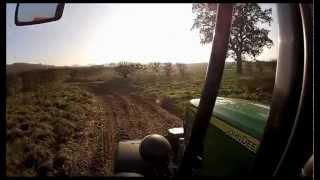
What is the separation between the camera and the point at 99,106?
36.9 meters

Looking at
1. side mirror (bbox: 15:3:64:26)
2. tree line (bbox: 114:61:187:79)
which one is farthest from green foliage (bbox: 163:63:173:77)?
side mirror (bbox: 15:3:64:26)

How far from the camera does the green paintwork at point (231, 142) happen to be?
204cm

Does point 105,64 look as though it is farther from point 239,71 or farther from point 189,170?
point 189,170

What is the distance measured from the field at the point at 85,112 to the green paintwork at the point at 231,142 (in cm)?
27

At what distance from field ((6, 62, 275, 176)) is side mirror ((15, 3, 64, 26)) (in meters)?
0.49

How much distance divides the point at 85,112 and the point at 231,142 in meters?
34.1

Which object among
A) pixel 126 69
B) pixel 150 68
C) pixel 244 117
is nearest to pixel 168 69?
pixel 150 68

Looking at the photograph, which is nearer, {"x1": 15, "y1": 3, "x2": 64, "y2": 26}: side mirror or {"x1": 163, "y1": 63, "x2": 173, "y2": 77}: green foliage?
{"x1": 15, "y1": 3, "x2": 64, "y2": 26}: side mirror

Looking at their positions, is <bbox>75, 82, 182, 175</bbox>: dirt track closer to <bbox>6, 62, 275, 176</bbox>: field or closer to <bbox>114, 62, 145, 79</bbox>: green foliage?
<bbox>6, 62, 275, 176</bbox>: field

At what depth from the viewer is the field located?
16031mm

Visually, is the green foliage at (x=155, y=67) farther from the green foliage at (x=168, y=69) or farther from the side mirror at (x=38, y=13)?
the side mirror at (x=38, y=13)

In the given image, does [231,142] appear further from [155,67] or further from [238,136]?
[155,67]

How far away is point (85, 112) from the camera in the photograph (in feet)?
117

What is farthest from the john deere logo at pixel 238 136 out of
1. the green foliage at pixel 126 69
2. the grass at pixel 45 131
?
the green foliage at pixel 126 69
